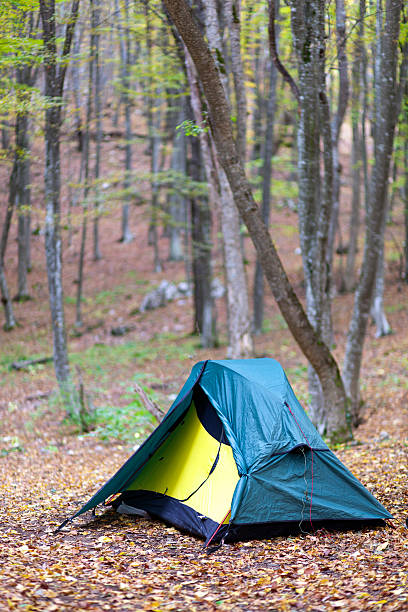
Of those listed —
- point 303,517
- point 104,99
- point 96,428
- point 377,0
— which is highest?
point 104,99

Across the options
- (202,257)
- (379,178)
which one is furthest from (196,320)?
(379,178)

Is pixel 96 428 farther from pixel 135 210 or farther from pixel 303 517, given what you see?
pixel 135 210

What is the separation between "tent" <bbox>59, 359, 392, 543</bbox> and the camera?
467cm

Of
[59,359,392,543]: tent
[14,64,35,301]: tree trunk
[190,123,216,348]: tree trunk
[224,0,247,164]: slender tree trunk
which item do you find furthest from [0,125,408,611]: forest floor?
[224,0,247,164]: slender tree trunk

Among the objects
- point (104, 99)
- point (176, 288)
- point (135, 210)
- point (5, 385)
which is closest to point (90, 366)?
point (5, 385)

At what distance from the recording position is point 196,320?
619 inches

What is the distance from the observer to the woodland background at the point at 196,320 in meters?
3.88

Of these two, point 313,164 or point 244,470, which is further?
point 313,164

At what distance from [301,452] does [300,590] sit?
147 centimetres

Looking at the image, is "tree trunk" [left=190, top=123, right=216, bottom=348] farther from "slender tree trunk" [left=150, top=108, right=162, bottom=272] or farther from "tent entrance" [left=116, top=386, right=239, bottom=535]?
"tent entrance" [left=116, top=386, right=239, bottom=535]

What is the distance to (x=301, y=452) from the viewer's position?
4.86 m

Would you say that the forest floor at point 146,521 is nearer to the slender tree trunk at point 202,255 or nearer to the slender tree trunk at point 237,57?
the slender tree trunk at point 202,255

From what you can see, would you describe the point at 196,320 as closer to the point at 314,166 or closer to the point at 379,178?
the point at 314,166

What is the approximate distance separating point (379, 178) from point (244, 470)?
172 inches
